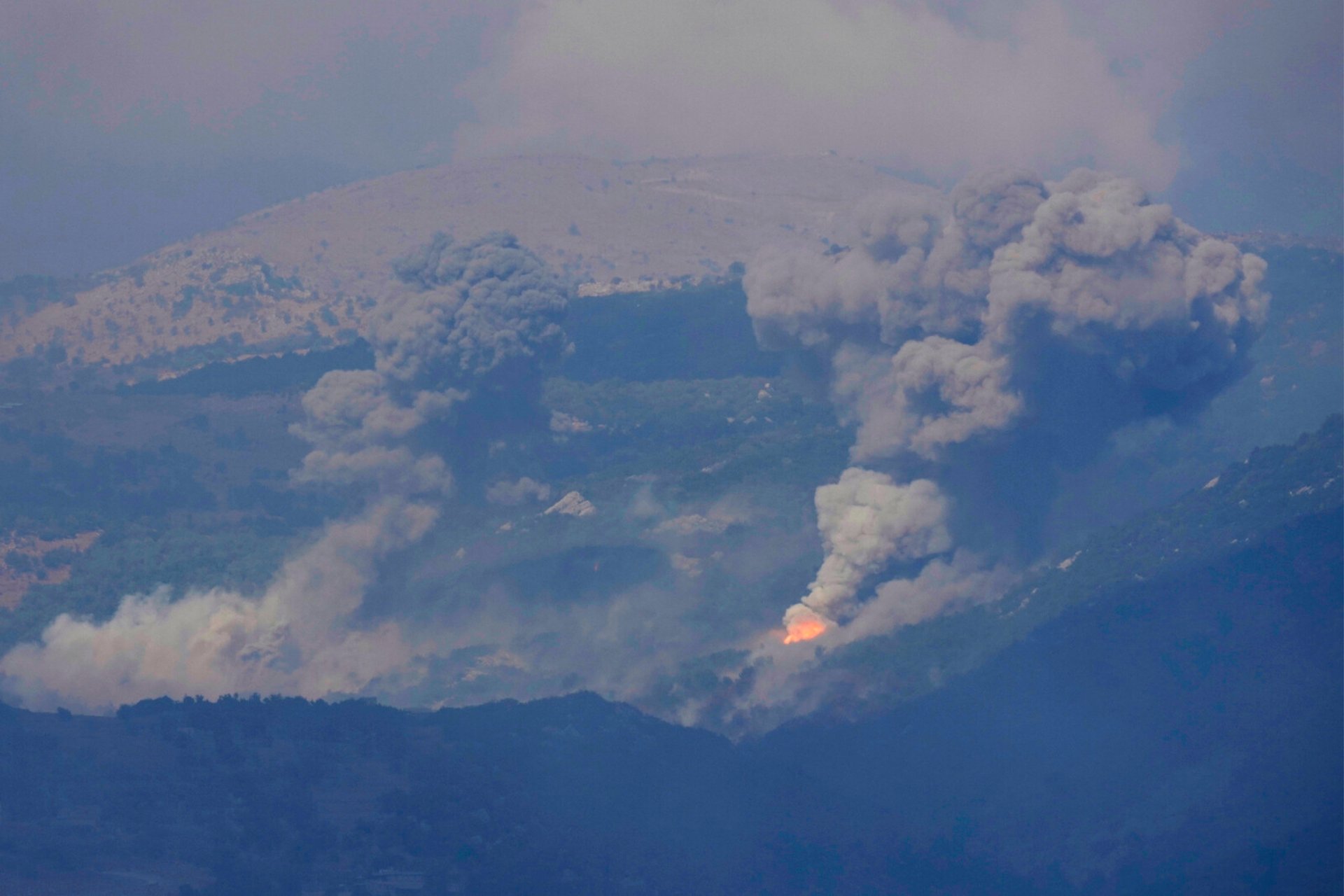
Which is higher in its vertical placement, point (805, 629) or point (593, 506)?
point (593, 506)

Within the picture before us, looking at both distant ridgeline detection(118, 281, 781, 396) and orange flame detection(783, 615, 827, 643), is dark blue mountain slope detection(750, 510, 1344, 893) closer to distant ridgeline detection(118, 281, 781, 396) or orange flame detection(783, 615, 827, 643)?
orange flame detection(783, 615, 827, 643)

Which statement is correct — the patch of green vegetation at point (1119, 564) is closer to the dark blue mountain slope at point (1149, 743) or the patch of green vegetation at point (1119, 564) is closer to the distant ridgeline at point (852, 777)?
the distant ridgeline at point (852, 777)

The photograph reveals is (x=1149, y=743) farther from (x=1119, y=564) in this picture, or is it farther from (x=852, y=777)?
(x=1119, y=564)

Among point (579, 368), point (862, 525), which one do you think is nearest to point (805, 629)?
point (862, 525)

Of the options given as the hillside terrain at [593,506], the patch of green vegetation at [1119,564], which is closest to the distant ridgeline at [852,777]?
the patch of green vegetation at [1119,564]

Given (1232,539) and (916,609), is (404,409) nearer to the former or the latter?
(916,609)

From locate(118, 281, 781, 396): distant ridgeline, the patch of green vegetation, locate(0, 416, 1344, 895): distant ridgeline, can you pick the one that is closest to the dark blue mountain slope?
locate(0, 416, 1344, 895): distant ridgeline
